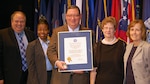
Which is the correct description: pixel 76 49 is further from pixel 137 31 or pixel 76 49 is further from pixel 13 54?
pixel 13 54

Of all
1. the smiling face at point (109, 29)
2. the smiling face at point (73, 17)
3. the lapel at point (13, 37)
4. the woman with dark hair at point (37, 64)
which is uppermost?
the smiling face at point (73, 17)

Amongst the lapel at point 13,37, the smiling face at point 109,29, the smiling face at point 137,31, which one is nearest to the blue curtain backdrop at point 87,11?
the smiling face at point 137,31

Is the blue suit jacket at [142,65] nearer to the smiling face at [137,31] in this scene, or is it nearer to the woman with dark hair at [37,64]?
the smiling face at [137,31]

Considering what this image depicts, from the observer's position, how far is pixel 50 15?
4465 millimetres

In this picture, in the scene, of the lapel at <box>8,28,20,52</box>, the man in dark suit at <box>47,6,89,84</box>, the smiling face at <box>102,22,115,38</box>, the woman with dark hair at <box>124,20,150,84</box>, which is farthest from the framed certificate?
the lapel at <box>8,28,20,52</box>

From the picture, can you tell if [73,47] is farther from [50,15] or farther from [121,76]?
[50,15]

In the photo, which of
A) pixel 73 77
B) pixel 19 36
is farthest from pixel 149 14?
pixel 19 36

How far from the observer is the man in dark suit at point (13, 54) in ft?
10.7

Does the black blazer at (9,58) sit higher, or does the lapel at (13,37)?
the lapel at (13,37)

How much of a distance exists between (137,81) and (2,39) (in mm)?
1577

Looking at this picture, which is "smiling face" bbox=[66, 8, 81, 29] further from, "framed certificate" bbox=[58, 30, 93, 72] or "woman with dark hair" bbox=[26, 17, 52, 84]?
"woman with dark hair" bbox=[26, 17, 52, 84]

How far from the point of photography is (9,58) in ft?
10.8

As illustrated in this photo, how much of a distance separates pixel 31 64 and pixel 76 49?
0.77m

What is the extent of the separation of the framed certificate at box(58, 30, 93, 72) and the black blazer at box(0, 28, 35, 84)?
Answer: 2.58ft
